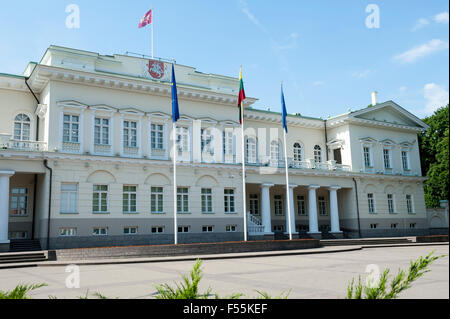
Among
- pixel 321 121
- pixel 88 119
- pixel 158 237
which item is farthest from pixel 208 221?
pixel 321 121

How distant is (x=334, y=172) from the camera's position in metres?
37.2

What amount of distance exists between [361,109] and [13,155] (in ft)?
97.6

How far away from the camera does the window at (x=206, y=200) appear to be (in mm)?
30922

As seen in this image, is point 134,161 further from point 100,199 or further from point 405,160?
point 405,160

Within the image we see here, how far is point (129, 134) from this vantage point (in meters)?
28.9

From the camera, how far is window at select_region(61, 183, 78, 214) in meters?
25.8

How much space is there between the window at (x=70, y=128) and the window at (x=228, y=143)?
10.9 metres

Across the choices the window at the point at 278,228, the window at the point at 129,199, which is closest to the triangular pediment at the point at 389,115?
the window at the point at 278,228

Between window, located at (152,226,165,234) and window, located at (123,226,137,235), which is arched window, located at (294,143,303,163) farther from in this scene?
window, located at (123,226,137,235)

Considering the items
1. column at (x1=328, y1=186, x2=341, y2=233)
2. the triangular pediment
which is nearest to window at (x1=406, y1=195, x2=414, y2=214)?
the triangular pediment

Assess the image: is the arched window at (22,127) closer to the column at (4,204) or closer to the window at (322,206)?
the column at (4,204)

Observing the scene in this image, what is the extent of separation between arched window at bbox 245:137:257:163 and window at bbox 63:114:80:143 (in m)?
14.0
